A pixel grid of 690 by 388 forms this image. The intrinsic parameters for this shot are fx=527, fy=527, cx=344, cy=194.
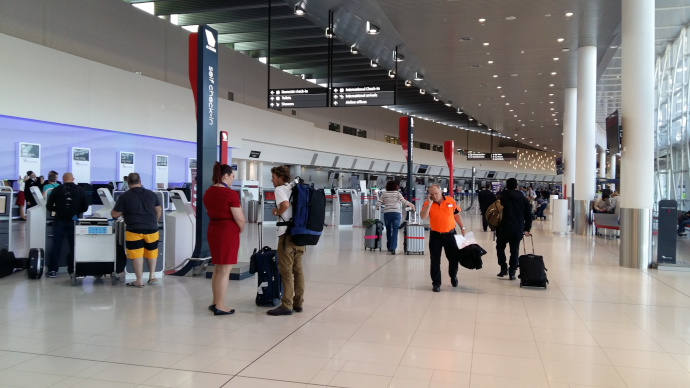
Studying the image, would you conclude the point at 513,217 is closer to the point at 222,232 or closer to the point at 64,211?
the point at 222,232

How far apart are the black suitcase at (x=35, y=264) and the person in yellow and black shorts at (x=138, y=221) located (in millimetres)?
1433

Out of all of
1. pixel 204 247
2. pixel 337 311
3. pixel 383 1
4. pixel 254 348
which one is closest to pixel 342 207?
pixel 383 1

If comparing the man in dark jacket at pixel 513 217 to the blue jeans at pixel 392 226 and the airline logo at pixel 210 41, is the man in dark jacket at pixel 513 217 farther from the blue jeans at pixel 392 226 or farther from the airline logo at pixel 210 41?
the airline logo at pixel 210 41

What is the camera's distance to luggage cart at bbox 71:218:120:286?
22.8 feet

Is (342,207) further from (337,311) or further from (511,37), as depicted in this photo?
(337,311)

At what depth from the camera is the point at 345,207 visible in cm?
1764

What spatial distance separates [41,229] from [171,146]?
1164cm

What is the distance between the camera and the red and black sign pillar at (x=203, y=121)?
7738 millimetres

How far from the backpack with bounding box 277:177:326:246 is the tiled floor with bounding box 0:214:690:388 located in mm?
828

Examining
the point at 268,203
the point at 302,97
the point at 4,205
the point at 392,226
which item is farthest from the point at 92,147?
the point at 392,226

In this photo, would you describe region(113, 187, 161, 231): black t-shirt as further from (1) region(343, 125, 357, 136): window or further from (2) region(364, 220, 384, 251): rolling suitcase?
(1) region(343, 125, 357, 136): window

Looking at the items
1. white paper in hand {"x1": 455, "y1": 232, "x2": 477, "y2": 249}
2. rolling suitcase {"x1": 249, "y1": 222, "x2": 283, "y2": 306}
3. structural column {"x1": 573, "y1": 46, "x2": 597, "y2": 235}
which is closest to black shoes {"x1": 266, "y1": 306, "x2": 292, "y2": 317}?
rolling suitcase {"x1": 249, "y1": 222, "x2": 283, "y2": 306}

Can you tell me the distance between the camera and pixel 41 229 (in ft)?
25.9

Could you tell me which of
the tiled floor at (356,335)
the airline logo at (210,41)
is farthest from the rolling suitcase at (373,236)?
the airline logo at (210,41)
